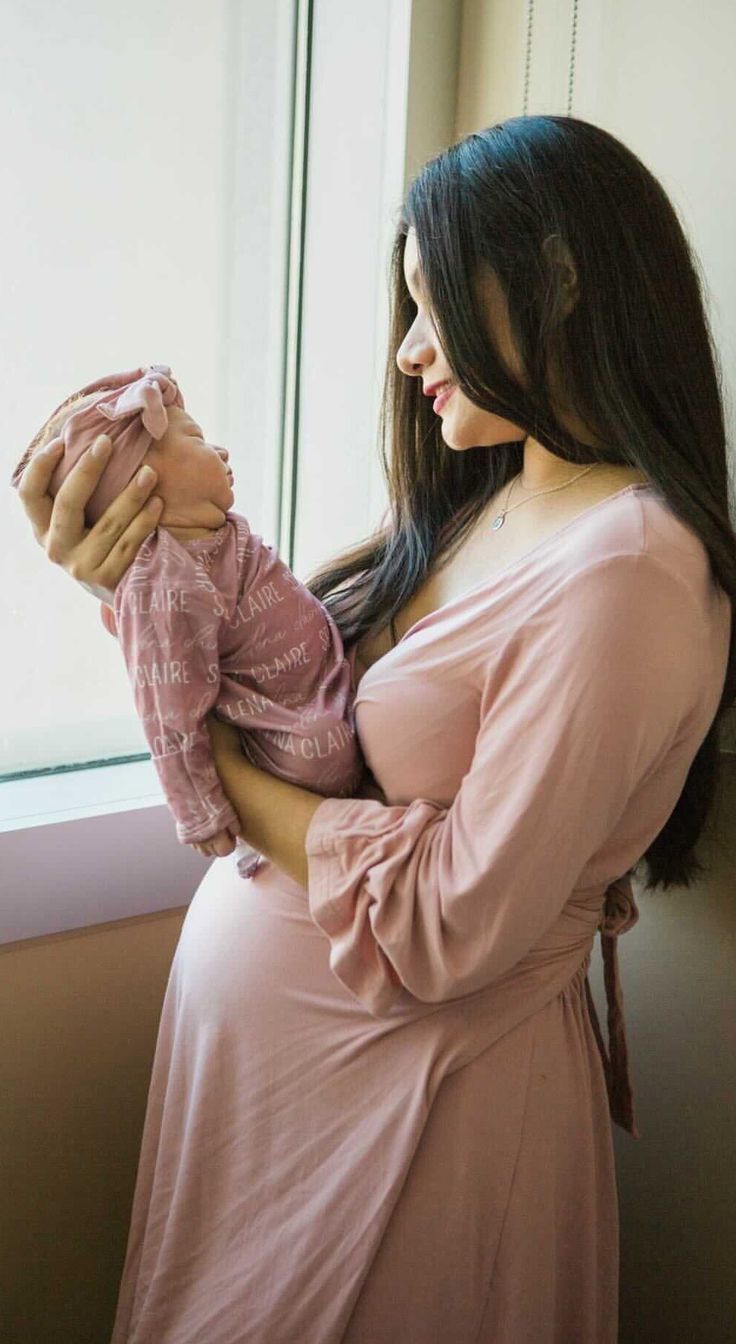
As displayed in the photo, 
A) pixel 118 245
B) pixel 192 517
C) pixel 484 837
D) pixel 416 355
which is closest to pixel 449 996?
pixel 484 837

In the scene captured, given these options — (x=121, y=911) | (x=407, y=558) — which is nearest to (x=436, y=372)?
(x=407, y=558)

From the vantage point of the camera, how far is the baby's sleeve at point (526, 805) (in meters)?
0.85

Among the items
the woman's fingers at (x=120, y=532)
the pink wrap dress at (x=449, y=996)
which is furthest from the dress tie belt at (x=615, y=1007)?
the woman's fingers at (x=120, y=532)

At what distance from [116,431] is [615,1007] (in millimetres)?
764

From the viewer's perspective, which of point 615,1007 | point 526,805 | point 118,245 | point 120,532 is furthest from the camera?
point 118,245

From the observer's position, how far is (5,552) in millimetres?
1338

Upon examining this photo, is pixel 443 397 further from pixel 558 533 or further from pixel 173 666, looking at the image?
pixel 173 666

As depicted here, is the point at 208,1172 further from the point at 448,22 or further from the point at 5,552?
the point at 448,22

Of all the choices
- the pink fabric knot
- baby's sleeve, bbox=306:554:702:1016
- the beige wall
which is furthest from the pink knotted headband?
the beige wall

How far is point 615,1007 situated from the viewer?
1172 millimetres

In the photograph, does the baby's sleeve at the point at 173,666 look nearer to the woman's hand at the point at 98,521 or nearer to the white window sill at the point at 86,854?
the woman's hand at the point at 98,521

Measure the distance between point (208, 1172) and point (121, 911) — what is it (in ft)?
1.13

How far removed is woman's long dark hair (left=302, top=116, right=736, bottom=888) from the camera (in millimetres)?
944

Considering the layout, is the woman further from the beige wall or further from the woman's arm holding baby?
the beige wall
